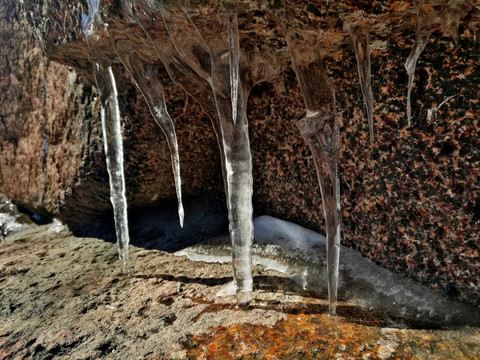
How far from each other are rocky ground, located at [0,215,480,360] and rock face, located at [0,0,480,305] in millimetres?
396

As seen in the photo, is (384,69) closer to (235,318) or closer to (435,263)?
(435,263)

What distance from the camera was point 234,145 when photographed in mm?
1785

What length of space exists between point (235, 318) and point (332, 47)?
1.18 metres

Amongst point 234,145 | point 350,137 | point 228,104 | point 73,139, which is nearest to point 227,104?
point 228,104

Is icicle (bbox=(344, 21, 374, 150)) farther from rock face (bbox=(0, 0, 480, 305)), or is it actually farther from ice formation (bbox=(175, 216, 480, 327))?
ice formation (bbox=(175, 216, 480, 327))

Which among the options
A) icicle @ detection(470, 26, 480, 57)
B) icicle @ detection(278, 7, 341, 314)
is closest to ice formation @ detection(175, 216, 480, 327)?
icicle @ detection(278, 7, 341, 314)

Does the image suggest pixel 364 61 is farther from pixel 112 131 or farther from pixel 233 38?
pixel 112 131

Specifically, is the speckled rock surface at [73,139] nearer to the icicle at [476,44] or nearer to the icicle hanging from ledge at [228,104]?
the icicle hanging from ledge at [228,104]

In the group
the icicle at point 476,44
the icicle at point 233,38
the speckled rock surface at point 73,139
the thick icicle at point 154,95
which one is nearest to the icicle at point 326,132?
the icicle at point 233,38

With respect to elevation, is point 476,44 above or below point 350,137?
above

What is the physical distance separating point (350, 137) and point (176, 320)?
1108 millimetres

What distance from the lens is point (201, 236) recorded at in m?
2.69

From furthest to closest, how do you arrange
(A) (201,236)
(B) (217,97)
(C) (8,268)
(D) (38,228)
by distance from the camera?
(D) (38,228), (A) (201,236), (C) (8,268), (B) (217,97)

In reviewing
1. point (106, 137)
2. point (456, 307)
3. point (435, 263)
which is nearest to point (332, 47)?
point (435, 263)
